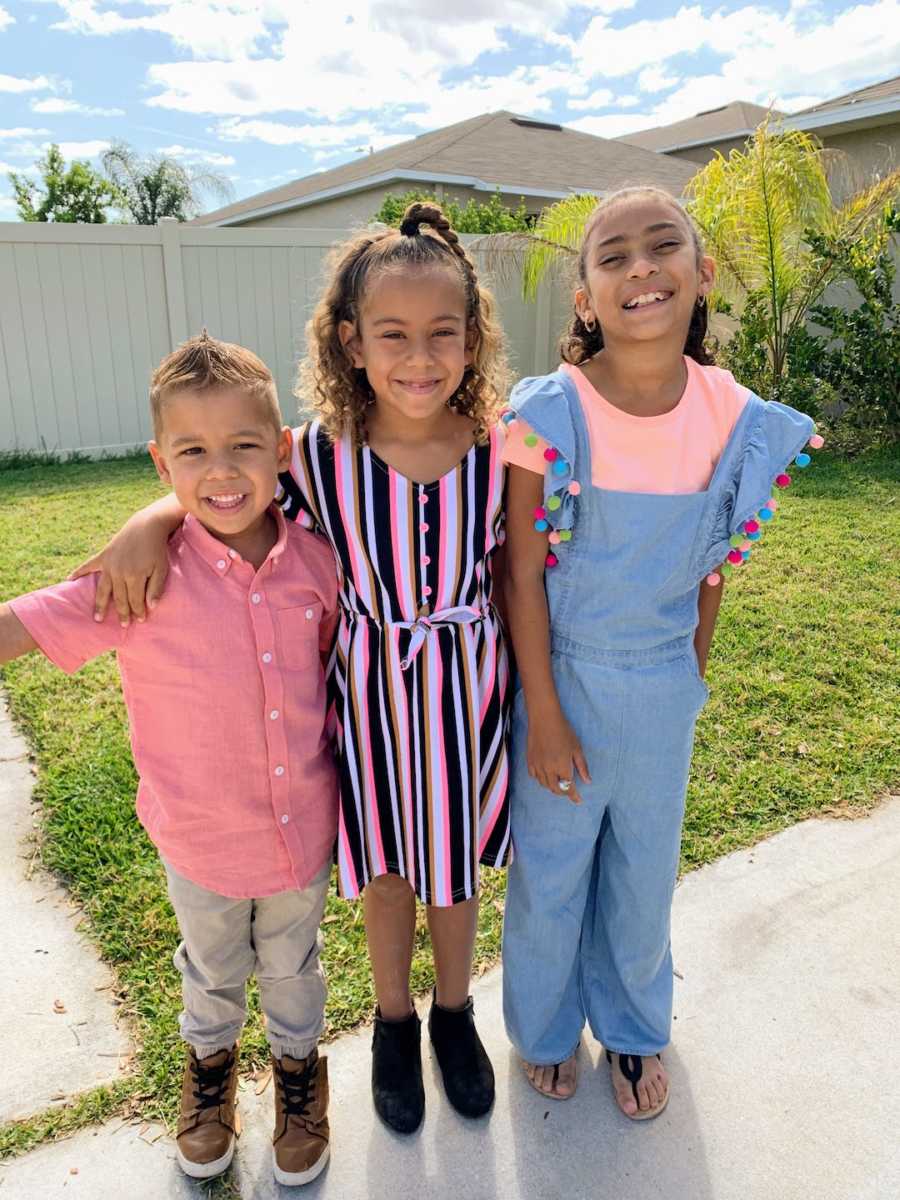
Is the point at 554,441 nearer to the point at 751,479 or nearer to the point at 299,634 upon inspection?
the point at 751,479

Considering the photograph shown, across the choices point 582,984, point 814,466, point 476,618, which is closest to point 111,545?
point 476,618

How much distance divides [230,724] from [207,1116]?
755mm

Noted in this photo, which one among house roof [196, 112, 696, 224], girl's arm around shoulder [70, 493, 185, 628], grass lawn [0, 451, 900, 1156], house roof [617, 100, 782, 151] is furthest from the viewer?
house roof [617, 100, 782, 151]

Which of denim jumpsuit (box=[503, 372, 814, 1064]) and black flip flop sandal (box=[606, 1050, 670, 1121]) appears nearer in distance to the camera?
denim jumpsuit (box=[503, 372, 814, 1064])

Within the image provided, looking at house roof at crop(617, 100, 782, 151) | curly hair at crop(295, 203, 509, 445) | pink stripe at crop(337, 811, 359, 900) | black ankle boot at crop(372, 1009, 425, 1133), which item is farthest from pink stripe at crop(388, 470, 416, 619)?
house roof at crop(617, 100, 782, 151)

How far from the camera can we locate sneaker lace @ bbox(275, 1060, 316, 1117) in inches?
66.2

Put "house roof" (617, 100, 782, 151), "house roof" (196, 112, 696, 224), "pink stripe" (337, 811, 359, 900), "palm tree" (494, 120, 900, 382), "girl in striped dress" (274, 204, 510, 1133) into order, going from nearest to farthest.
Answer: "girl in striped dress" (274, 204, 510, 1133) < "pink stripe" (337, 811, 359, 900) < "palm tree" (494, 120, 900, 382) < "house roof" (196, 112, 696, 224) < "house roof" (617, 100, 782, 151)

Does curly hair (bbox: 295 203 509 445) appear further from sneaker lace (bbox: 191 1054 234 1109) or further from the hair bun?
sneaker lace (bbox: 191 1054 234 1109)

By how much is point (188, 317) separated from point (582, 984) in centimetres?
808

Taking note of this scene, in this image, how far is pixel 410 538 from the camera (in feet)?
5.28

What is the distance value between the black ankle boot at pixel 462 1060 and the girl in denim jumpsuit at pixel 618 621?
0.32ft

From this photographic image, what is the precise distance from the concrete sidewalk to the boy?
Answer: 97 mm

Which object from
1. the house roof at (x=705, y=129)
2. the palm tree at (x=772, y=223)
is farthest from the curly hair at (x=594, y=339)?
the house roof at (x=705, y=129)

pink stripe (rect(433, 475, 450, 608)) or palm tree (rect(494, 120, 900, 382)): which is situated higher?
palm tree (rect(494, 120, 900, 382))
